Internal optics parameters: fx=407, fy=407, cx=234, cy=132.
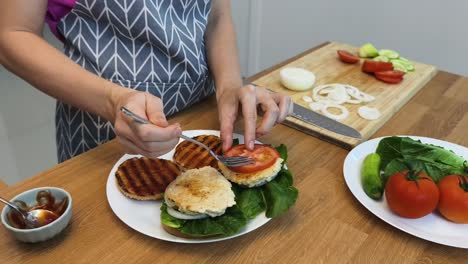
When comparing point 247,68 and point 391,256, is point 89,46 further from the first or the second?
point 247,68

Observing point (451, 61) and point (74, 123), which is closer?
point (74, 123)

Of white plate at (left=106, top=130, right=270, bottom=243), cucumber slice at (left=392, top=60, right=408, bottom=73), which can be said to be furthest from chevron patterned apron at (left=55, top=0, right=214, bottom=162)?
cucumber slice at (left=392, top=60, right=408, bottom=73)

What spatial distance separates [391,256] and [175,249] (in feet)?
1.29

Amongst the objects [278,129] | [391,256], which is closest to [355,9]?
[278,129]

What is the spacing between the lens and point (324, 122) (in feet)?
3.66

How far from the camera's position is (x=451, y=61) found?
2480mm

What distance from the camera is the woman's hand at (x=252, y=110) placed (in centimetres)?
89

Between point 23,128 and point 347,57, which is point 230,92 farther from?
point 23,128

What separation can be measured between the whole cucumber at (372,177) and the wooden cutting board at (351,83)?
0.13 m

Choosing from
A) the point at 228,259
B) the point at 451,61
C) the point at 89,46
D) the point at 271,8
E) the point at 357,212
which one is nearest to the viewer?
the point at 228,259

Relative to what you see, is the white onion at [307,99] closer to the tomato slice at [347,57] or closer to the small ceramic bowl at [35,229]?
the tomato slice at [347,57]

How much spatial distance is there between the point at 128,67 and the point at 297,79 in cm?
56

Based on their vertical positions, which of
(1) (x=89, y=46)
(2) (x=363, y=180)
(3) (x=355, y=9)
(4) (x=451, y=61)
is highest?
(1) (x=89, y=46)

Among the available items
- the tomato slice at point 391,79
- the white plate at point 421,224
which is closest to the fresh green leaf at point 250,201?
the white plate at point 421,224
